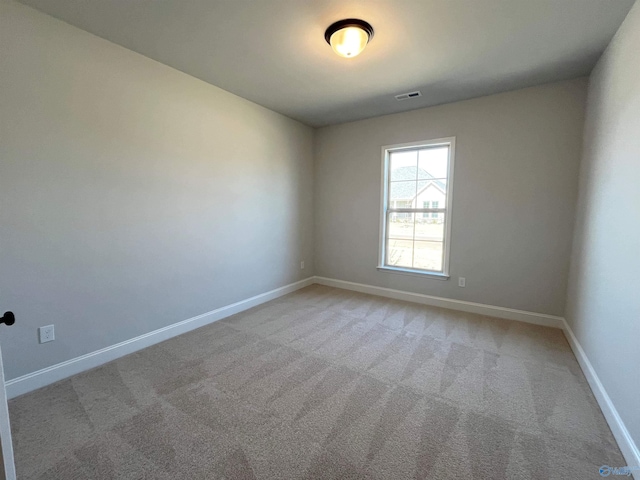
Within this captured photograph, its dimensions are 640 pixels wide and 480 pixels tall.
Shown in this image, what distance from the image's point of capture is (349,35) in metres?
1.99

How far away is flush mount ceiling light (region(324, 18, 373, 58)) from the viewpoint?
6.38ft

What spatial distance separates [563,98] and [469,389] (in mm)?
3006

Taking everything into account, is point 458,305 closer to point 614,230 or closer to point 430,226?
point 430,226

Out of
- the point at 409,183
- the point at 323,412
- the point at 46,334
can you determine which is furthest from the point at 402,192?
the point at 46,334

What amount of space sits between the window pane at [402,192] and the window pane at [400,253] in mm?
541

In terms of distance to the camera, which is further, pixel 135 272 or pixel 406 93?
pixel 406 93

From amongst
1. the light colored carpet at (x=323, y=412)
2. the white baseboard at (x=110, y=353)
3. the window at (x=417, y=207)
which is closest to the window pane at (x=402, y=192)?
the window at (x=417, y=207)

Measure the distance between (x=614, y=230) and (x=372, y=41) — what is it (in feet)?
7.26

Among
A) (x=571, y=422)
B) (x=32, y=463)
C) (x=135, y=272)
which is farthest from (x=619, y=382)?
(x=135, y=272)

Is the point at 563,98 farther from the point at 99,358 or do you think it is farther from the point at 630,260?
the point at 99,358

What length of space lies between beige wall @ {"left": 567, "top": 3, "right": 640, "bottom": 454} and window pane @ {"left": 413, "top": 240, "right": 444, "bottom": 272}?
4.55 feet

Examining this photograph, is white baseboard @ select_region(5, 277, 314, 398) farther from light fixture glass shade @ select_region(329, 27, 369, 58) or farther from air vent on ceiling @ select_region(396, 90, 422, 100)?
air vent on ceiling @ select_region(396, 90, 422, 100)

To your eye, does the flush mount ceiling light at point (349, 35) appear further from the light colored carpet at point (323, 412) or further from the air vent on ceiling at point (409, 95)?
Answer: the light colored carpet at point (323, 412)

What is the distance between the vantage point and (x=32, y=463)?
138cm
